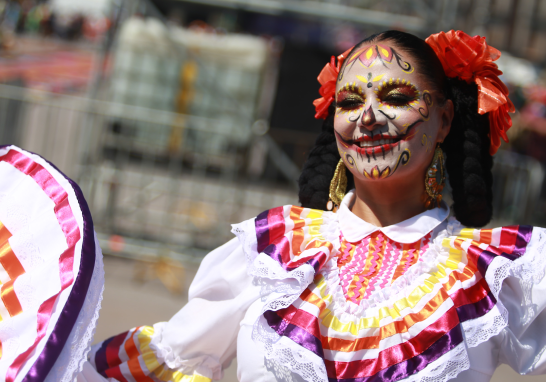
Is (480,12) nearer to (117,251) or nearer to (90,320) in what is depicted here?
(117,251)

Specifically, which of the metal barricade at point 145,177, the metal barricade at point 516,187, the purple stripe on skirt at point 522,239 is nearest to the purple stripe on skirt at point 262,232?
the purple stripe on skirt at point 522,239

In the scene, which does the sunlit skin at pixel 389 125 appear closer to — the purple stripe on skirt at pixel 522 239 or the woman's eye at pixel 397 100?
the woman's eye at pixel 397 100

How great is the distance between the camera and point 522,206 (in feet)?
20.9

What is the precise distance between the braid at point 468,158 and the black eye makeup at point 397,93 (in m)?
0.21

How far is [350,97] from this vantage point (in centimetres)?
172

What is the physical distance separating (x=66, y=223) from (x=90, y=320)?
1.01 ft

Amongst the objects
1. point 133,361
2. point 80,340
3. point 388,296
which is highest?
point 388,296

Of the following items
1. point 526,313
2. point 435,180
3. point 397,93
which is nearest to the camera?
point 526,313

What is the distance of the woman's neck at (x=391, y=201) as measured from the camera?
5.75ft

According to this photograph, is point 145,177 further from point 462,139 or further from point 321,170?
point 462,139

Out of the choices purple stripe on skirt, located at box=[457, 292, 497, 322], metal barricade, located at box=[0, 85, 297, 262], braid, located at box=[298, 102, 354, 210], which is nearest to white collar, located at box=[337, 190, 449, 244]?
braid, located at box=[298, 102, 354, 210]

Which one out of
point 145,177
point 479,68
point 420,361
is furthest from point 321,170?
point 145,177

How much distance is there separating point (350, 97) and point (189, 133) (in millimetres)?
4223

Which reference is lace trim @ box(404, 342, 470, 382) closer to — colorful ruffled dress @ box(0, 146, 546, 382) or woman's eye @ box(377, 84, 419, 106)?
colorful ruffled dress @ box(0, 146, 546, 382)
